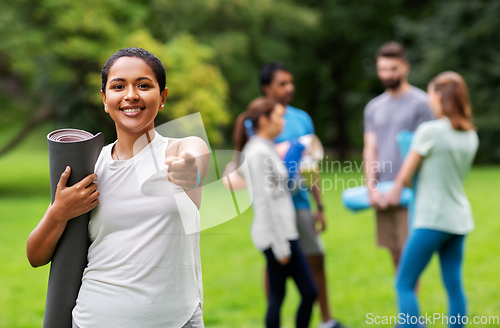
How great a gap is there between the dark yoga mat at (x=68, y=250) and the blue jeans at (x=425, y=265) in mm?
2247

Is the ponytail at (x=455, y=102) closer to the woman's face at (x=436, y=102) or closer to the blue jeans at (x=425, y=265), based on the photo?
the woman's face at (x=436, y=102)

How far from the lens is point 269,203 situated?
3189 millimetres

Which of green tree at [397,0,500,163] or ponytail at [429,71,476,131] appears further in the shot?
green tree at [397,0,500,163]

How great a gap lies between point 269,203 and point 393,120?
5.00 feet

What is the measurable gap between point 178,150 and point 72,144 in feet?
0.94

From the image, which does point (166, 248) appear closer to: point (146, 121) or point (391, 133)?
point (146, 121)

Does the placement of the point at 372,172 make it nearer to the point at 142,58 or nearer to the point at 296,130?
the point at 296,130

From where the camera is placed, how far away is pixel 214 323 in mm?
4070

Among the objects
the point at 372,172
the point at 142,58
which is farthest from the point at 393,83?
the point at 142,58

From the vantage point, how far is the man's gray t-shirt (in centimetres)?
408

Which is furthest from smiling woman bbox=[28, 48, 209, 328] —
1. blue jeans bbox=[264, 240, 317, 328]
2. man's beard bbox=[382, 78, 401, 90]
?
man's beard bbox=[382, 78, 401, 90]

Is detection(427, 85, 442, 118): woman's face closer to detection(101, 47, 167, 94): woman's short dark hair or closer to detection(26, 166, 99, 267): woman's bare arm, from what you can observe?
detection(101, 47, 167, 94): woman's short dark hair

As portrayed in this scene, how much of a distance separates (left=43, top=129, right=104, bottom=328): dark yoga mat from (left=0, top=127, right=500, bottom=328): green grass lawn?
0.36 m

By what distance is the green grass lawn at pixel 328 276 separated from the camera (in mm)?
4324
